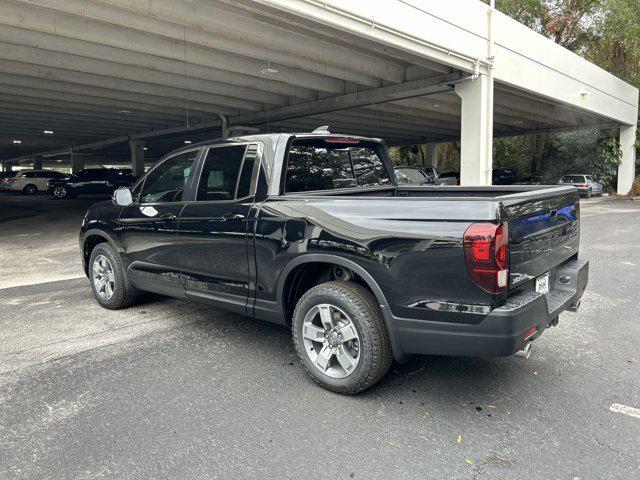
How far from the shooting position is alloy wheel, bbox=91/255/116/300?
5492mm

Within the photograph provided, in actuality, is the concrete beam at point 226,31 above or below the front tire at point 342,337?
above

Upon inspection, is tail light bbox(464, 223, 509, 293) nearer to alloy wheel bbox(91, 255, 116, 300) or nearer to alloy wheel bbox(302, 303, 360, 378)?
alloy wheel bbox(302, 303, 360, 378)

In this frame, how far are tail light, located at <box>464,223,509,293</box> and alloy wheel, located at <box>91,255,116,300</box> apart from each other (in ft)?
13.3

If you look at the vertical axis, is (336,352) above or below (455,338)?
below

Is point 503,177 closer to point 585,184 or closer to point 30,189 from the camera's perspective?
point 585,184

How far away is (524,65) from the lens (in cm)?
1628

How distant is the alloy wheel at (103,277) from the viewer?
18.0 ft

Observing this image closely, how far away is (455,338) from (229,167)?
239cm

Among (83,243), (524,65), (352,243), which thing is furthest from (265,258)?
(524,65)

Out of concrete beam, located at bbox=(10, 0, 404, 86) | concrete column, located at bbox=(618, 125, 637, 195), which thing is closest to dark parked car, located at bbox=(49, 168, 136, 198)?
concrete beam, located at bbox=(10, 0, 404, 86)

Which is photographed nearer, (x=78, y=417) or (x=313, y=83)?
(x=78, y=417)

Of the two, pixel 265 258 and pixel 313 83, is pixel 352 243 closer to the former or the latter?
pixel 265 258

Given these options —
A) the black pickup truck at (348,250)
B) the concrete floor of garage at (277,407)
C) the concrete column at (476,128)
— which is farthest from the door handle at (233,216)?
the concrete column at (476,128)

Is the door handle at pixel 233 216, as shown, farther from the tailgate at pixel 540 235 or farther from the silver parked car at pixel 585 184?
the silver parked car at pixel 585 184
